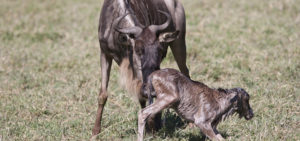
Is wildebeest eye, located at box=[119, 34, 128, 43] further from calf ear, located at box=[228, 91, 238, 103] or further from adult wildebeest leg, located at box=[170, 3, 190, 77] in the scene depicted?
adult wildebeest leg, located at box=[170, 3, 190, 77]

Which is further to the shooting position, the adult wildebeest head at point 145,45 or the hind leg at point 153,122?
the hind leg at point 153,122

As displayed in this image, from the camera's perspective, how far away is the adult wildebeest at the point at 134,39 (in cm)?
522

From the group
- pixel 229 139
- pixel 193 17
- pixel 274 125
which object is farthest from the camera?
pixel 193 17

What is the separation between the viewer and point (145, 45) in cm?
520

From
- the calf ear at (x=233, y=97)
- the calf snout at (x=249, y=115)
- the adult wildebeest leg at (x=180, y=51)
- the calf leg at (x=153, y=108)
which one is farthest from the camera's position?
the adult wildebeest leg at (x=180, y=51)

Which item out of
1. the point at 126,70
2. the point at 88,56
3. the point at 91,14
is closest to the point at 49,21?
the point at 91,14

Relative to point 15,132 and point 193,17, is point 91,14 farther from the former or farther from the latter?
point 15,132

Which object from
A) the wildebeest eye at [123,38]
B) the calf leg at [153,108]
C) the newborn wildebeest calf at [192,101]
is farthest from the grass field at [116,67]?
the wildebeest eye at [123,38]

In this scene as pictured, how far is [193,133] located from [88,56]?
164 inches

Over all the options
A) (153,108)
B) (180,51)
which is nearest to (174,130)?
(153,108)

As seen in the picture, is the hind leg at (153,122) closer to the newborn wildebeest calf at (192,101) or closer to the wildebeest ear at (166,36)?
the newborn wildebeest calf at (192,101)

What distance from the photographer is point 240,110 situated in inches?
214

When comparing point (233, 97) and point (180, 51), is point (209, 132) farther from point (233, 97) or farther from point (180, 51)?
point (180, 51)

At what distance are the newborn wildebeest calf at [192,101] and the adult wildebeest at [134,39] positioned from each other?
178 mm
